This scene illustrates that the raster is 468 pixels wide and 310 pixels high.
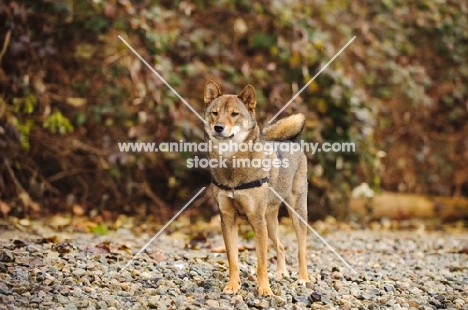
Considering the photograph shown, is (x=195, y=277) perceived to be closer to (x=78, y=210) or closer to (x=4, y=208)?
(x=4, y=208)

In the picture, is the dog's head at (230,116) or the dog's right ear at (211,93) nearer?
the dog's head at (230,116)

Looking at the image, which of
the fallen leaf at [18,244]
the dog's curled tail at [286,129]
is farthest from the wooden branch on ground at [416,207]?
the fallen leaf at [18,244]

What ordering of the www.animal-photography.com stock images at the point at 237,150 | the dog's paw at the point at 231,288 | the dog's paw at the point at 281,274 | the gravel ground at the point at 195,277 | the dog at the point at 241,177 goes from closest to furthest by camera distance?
the gravel ground at the point at 195,277, the dog's paw at the point at 231,288, the dog at the point at 241,177, the www.animal-photography.com stock images at the point at 237,150, the dog's paw at the point at 281,274

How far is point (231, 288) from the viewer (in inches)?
167

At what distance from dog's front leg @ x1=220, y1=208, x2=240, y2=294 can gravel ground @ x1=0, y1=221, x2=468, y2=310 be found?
0.10 metres

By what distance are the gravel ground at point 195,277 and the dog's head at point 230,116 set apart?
1091 millimetres

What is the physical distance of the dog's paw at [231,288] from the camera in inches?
166

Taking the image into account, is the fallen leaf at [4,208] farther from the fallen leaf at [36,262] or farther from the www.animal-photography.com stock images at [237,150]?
the fallen leaf at [36,262]

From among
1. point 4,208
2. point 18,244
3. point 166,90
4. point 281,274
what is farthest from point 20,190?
point 281,274

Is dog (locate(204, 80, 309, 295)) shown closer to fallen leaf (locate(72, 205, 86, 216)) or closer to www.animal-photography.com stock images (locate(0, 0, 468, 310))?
www.animal-photography.com stock images (locate(0, 0, 468, 310))

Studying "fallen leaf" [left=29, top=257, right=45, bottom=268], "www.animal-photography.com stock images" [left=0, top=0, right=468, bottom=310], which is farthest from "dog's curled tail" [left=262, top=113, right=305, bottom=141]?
"fallen leaf" [left=29, top=257, right=45, bottom=268]

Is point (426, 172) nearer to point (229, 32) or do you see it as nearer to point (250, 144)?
point (229, 32)

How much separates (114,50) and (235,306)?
5.45 meters

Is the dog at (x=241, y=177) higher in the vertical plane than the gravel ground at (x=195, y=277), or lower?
higher
